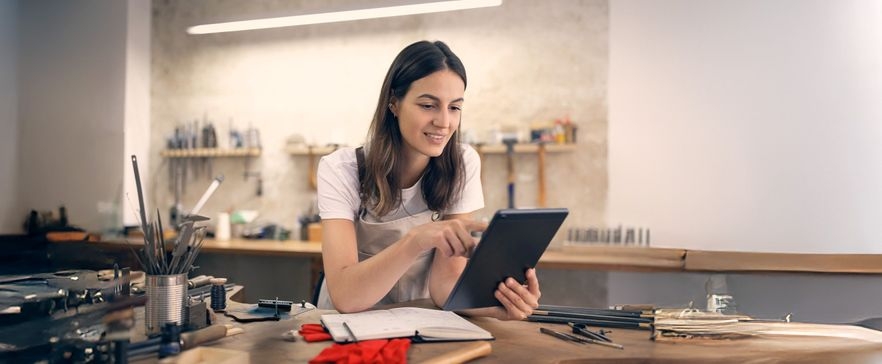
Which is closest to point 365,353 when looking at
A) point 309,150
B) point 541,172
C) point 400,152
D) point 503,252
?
point 503,252

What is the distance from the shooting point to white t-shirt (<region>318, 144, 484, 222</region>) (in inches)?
71.9

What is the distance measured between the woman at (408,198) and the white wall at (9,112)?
4.53 m

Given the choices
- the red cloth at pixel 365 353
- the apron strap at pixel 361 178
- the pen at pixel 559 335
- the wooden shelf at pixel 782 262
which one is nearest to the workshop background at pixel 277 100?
the wooden shelf at pixel 782 262

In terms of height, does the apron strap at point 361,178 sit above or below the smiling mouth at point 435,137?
below

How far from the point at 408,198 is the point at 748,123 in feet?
8.94

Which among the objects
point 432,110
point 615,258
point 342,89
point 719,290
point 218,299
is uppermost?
point 342,89

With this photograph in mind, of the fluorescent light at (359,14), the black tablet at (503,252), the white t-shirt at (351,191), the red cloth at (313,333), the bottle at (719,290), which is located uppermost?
the fluorescent light at (359,14)

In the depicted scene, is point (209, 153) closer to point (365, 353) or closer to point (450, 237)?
point (450, 237)

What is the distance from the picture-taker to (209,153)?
5145 millimetres

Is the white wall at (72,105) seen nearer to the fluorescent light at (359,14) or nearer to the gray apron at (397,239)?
the fluorescent light at (359,14)

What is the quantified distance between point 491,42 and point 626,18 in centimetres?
92

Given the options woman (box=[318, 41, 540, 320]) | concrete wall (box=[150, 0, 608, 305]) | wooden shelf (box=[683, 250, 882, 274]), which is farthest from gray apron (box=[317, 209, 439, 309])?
concrete wall (box=[150, 0, 608, 305])

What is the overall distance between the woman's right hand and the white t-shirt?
359 mm

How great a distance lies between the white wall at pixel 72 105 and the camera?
208 inches
